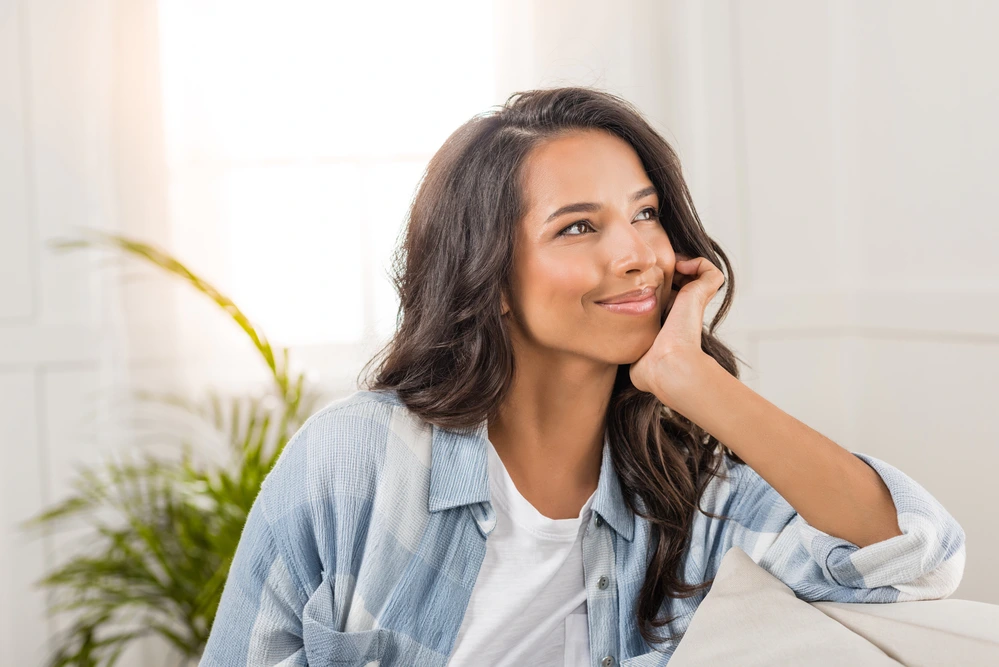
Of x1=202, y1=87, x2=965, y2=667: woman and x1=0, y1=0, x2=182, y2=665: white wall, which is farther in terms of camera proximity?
x1=0, y1=0, x2=182, y2=665: white wall

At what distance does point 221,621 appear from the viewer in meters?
1.19

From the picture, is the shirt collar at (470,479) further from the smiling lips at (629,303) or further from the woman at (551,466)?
the smiling lips at (629,303)

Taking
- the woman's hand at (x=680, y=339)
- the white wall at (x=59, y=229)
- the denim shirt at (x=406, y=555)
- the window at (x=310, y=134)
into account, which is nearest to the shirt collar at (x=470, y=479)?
the denim shirt at (x=406, y=555)

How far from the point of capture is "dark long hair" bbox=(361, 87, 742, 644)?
134cm

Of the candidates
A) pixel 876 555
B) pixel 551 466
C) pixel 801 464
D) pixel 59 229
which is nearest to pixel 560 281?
pixel 551 466

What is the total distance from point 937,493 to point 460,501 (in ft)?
4.42

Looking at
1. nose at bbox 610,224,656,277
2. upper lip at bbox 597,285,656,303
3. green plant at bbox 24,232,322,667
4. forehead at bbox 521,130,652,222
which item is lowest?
green plant at bbox 24,232,322,667

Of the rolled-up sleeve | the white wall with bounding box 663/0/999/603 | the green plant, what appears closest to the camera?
the rolled-up sleeve

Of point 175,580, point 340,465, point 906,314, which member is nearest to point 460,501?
point 340,465

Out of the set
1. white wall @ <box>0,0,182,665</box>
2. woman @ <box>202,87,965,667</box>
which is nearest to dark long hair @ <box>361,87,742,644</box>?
woman @ <box>202,87,965,667</box>

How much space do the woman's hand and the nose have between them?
0.10 m

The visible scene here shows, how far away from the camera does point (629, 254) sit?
1271 millimetres

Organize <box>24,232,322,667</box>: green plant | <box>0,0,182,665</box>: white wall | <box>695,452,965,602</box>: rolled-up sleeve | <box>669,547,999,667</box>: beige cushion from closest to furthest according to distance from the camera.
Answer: <box>669,547,999,667</box>: beige cushion < <box>695,452,965,602</box>: rolled-up sleeve < <box>24,232,322,667</box>: green plant < <box>0,0,182,665</box>: white wall

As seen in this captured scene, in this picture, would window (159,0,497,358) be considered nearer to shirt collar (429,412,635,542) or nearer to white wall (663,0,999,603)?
white wall (663,0,999,603)
